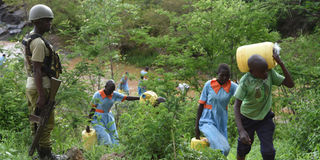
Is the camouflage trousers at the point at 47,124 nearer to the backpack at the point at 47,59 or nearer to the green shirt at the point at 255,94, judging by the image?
the backpack at the point at 47,59

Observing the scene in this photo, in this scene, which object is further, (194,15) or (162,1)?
(162,1)

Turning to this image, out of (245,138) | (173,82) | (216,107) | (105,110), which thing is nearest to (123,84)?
(173,82)

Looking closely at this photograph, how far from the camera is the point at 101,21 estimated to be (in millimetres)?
8422

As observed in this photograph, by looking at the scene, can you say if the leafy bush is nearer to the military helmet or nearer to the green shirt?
the military helmet

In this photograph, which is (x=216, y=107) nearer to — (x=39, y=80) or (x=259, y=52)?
(x=259, y=52)

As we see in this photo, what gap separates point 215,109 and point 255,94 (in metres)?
1.26

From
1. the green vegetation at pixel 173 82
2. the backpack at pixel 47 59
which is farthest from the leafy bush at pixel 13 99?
the backpack at pixel 47 59

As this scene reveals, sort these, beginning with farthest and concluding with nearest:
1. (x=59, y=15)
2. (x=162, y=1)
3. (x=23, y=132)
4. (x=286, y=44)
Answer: (x=162, y=1) < (x=59, y=15) < (x=286, y=44) < (x=23, y=132)

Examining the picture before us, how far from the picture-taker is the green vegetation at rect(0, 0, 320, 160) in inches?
151

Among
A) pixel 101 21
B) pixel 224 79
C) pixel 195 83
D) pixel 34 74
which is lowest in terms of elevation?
pixel 195 83

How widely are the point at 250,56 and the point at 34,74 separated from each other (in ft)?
8.42

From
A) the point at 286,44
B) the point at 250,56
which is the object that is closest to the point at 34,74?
the point at 250,56

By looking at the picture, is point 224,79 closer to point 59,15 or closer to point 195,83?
point 195,83

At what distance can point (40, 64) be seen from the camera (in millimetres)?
3842
